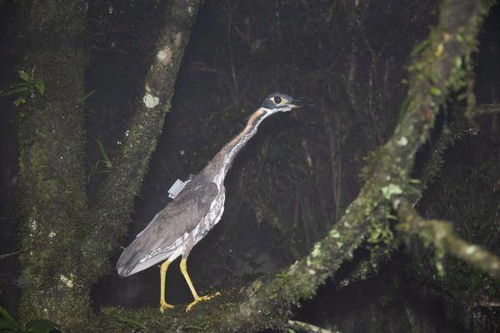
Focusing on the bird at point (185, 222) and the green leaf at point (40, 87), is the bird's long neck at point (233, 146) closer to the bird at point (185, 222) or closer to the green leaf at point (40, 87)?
the bird at point (185, 222)

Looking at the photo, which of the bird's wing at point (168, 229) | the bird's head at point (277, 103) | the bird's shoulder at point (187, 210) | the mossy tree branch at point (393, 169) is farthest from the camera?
the bird's head at point (277, 103)

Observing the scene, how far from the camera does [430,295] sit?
4.95m

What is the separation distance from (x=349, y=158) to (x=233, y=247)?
2.70 meters

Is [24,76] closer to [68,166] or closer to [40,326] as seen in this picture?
[68,166]

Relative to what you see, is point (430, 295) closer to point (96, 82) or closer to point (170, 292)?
point (170, 292)

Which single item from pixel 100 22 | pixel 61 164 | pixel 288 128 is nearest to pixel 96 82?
pixel 100 22

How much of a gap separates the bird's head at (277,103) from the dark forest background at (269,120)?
82cm

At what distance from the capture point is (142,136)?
4090 millimetres

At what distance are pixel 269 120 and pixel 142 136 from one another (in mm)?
3679

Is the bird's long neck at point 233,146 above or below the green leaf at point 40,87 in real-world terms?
below

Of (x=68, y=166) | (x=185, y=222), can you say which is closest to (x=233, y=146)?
(x=185, y=222)

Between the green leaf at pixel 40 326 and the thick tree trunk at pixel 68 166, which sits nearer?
the green leaf at pixel 40 326

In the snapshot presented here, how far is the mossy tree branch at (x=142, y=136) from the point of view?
3.91 meters

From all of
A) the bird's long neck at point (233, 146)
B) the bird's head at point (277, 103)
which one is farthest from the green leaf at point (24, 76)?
the bird's head at point (277, 103)
